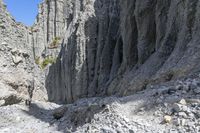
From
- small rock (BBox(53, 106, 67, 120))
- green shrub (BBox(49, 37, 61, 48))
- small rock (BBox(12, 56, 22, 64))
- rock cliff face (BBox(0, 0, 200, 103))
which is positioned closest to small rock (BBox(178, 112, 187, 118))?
rock cliff face (BBox(0, 0, 200, 103))

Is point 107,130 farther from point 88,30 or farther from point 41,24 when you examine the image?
point 41,24

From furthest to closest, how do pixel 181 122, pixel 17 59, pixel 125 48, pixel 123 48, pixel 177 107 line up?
pixel 123 48 → pixel 125 48 → pixel 17 59 → pixel 177 107 → pixel 181 122

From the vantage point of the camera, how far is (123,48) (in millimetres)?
42531

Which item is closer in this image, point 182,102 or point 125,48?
point 182,102

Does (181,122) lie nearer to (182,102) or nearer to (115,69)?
(182,102)

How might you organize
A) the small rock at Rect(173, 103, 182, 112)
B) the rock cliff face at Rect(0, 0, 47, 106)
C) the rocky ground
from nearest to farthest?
the rocky ground
the small rock at Rect(173, 103, 182, 112)
the rock cliff face at Rect(0, 0, 47, 106)

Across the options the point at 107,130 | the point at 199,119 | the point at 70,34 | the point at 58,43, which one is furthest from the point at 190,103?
the point at 58,43

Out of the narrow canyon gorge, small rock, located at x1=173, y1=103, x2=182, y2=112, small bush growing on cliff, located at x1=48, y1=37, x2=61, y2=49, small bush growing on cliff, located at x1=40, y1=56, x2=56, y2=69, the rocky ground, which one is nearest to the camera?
the rocky ground

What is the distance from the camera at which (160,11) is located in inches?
1309

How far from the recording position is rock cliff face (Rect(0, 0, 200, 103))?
24094 millimetres

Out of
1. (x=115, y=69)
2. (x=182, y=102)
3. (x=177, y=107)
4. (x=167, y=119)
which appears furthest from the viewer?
(x=115, y=69)

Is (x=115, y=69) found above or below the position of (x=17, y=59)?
below

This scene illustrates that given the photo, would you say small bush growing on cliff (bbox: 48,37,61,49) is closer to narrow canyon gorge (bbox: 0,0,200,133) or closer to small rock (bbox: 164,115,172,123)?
narrow canyon gorge (bbox: 0,0,200,133)

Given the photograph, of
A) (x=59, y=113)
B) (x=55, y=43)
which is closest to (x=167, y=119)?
(x=59, y=113)
